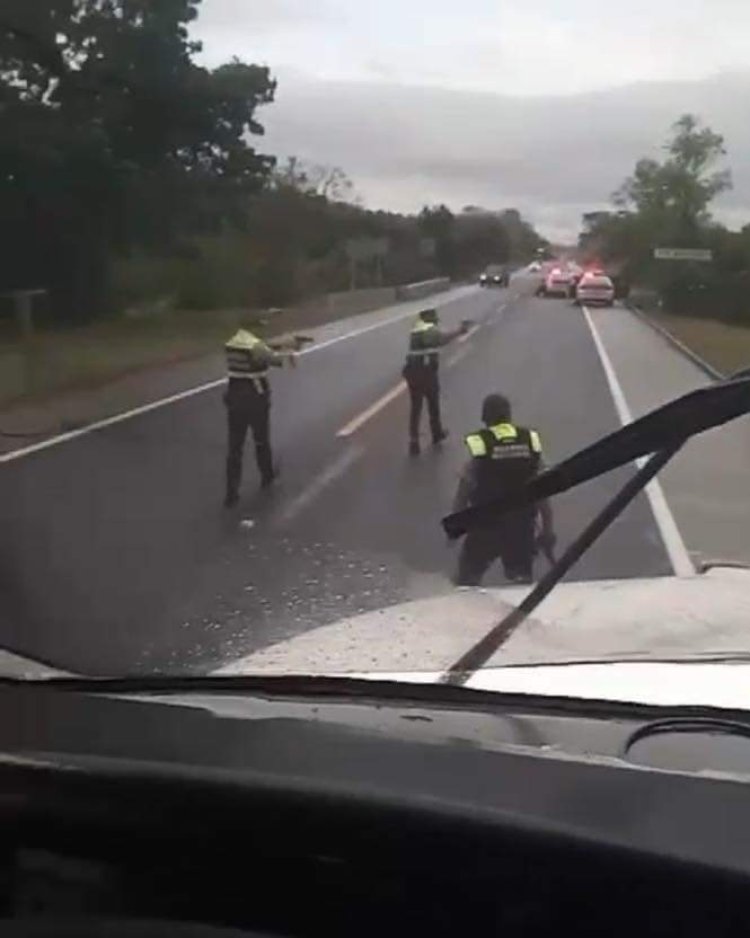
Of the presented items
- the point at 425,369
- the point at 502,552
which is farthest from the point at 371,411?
the point at 502,552

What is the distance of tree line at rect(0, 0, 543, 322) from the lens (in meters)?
3.88

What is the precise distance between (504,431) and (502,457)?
0.45ft

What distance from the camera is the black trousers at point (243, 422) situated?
4230 mm

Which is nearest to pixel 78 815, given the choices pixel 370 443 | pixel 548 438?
pixel 548 438

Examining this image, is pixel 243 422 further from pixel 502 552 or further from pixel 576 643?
pixel 576 643

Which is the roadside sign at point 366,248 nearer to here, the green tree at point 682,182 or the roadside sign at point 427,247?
the roadside sign at point 427,247

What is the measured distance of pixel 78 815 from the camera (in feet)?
7.57

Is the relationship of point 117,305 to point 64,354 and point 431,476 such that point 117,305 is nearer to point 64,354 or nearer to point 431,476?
point 64,354

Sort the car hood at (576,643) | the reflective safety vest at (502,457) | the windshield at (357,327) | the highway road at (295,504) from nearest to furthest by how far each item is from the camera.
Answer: the car hood at (576,643)
the windshield at (357,327)
the reflective safety vest at (502,457)
the highway road at (295,504)

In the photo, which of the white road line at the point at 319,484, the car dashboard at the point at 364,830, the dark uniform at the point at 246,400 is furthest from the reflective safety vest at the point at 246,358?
the car dashboard at the point at 364,830

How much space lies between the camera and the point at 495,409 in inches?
167

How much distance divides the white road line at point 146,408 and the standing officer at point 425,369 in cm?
6

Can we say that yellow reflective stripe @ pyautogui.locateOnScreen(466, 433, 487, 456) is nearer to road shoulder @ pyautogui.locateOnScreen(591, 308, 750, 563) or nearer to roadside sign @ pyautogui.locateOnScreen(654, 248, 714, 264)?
road shoulder @ pyautogui.locateOnScreen(591, 308, 750, 563)

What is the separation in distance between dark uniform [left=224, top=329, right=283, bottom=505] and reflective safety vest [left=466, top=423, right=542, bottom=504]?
18.5 inches
